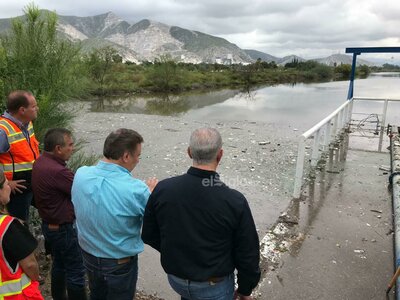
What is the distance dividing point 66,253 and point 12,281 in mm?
944

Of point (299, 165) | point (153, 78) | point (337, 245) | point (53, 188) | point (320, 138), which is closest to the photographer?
point (53, 188)

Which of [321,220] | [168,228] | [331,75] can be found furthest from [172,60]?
[331,75]

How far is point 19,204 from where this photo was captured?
3078mm

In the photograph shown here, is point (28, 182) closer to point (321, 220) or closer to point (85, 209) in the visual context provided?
point (85, 209)

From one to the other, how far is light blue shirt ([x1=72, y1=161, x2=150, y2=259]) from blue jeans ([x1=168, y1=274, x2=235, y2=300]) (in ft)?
1.28

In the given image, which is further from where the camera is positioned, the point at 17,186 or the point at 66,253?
the point at 17,186

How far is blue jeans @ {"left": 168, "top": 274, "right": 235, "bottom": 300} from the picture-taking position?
6.17ft

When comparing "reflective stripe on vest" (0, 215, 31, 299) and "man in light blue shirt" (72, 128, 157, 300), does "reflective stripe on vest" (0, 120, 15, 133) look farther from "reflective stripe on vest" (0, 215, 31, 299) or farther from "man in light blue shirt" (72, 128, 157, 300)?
"reflective stripe on vest" (0, 215, 31, 299)

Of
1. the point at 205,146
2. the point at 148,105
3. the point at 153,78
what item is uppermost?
the point at 153,78

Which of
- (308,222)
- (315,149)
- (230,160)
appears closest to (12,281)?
(308,222)

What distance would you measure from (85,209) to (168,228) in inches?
22.6

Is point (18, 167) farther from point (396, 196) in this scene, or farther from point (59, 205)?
point (396, 196)

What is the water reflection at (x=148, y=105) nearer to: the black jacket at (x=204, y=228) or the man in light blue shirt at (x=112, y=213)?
the man in light blue shirt at (x=112, y=213)

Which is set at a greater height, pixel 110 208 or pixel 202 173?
pixel 202 173
